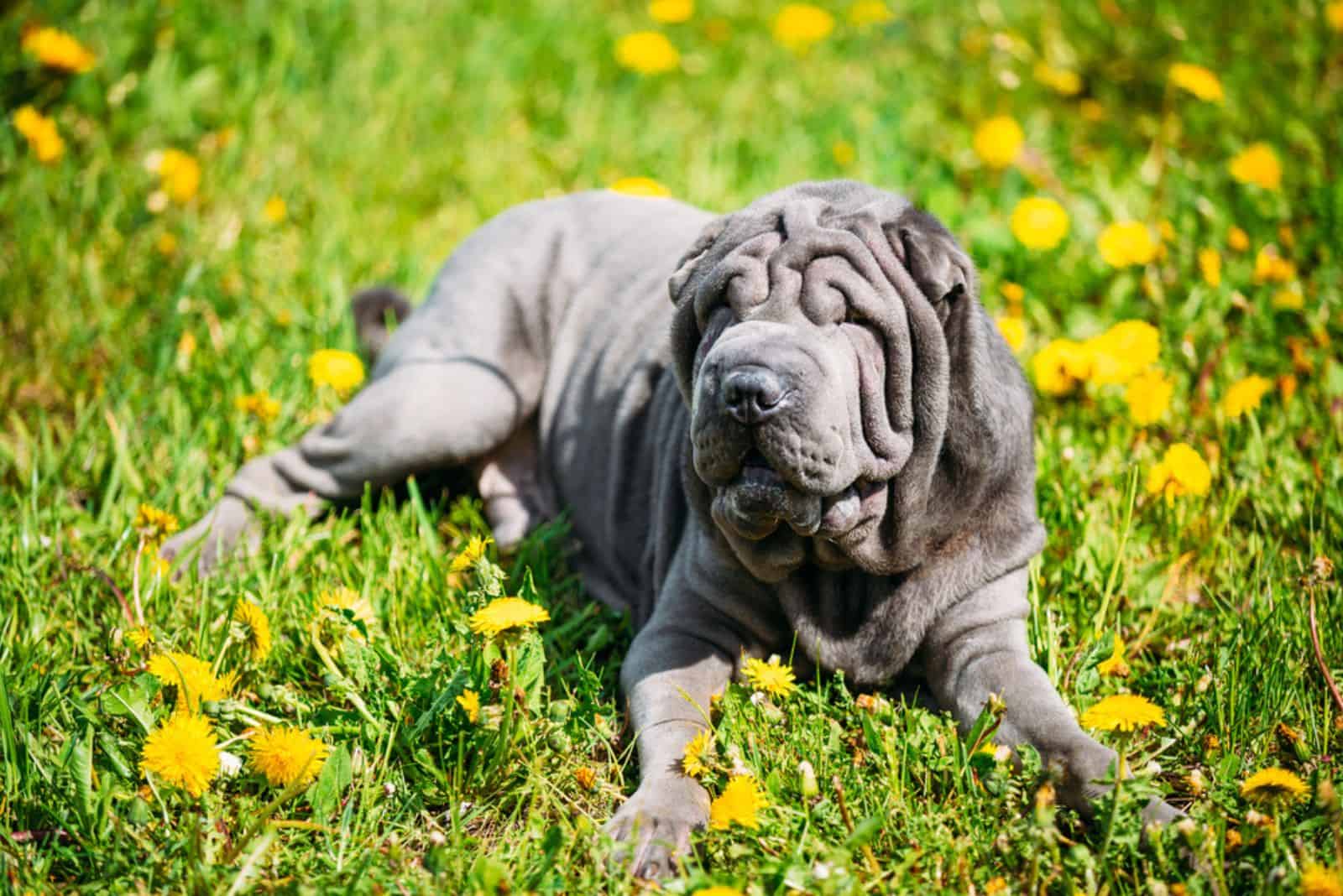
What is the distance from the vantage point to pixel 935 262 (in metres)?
2.44

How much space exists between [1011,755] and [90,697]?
1.82 meters

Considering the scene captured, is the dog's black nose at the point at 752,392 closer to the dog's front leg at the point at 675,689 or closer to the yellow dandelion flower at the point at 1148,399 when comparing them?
the dog's front leg at the point at 675,689

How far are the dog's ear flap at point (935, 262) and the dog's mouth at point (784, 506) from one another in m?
0.38

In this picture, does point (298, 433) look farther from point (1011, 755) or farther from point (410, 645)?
point (1011, 755)

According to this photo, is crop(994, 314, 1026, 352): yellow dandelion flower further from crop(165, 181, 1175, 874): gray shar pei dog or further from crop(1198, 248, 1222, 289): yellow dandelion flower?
crop(165, 181, 1175, 874): gray shar pei dog

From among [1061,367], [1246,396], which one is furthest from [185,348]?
[1246,396]

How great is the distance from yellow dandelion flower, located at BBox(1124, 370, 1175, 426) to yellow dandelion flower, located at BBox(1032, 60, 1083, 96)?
211 cm

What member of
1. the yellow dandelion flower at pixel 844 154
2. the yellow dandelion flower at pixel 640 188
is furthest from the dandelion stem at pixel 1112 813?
the yellow dandelion flower at pixel 844 154

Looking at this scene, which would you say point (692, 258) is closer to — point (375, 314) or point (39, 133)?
point (375, 314)

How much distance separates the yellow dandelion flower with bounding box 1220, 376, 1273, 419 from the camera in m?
3.33

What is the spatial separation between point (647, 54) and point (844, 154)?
1.03 m

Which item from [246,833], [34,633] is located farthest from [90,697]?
[246,833]

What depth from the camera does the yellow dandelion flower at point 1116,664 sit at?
2.72 m

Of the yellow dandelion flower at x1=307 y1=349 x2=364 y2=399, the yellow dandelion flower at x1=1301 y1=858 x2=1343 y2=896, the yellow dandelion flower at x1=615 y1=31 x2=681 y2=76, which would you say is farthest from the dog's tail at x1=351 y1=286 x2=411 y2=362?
the yellow dandelion flower at x1=1301 y1=858 x2=1343 y2=896
